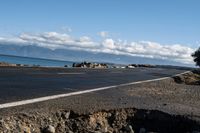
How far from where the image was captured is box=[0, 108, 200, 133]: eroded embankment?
792 centimetres

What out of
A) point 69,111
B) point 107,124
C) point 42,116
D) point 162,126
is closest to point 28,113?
point 42,116

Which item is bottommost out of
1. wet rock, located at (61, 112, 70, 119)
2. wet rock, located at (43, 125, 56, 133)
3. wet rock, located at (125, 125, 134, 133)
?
wet rock, located at (125, 125, 134, 133)

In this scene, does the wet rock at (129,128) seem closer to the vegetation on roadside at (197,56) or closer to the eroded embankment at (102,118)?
the eroded embankment at (102,118)

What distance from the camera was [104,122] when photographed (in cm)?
955

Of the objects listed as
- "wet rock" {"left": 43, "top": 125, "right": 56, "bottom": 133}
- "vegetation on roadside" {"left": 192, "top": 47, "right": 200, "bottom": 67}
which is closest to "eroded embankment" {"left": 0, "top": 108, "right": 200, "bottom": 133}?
"wet rock" {"left": 43, "top": 125, "right": 56, "bottom": 133}

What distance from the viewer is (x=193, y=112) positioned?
37.9 ft

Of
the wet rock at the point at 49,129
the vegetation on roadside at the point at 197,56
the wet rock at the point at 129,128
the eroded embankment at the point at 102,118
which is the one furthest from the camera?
the vegetation on roadside at the point at 197,56

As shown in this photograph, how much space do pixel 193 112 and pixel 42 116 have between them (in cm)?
466

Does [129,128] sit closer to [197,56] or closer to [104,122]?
[104,122]

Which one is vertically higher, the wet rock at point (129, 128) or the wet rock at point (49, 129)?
the wet rock at point (49, 129)

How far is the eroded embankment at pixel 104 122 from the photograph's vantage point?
26.0 ft

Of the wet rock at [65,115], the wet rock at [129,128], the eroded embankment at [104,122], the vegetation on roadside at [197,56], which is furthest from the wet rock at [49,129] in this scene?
the vegetation on roadside at [197,56]

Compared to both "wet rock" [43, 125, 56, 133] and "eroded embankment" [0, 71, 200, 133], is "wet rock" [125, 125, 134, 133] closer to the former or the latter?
"eroded embankment" [0, 71, 200, 133]

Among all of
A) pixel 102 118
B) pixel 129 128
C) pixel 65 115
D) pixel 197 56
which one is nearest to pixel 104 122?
pixel 102 118
